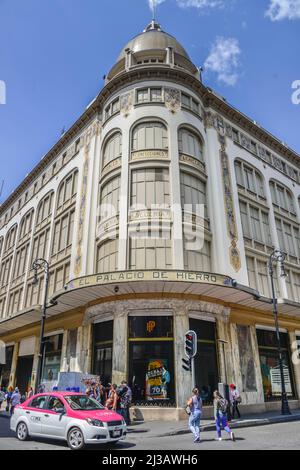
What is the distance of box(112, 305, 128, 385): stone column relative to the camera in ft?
59.2

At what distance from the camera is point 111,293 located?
63.7 feet

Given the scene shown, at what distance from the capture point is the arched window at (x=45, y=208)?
1261 inches

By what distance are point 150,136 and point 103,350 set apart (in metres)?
13.8

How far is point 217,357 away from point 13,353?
61.1ft

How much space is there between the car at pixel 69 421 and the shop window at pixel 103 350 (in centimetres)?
755

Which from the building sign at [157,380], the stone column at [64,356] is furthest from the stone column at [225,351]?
the stone column at [64,356]

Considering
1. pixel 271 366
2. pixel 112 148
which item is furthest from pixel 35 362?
pixel 271 366

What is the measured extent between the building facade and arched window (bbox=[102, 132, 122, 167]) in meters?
0.11

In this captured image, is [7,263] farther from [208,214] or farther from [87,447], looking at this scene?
[87,447]

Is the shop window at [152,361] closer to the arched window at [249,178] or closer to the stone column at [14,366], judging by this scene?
the arched window at [249,178]

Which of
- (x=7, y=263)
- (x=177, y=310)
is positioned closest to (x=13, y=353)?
(x=7, y=263)

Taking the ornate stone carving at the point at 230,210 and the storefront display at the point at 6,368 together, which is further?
the storefront display at the point at 6,368

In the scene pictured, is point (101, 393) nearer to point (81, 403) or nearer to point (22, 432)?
point (22, 432)

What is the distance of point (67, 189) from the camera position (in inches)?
1173
